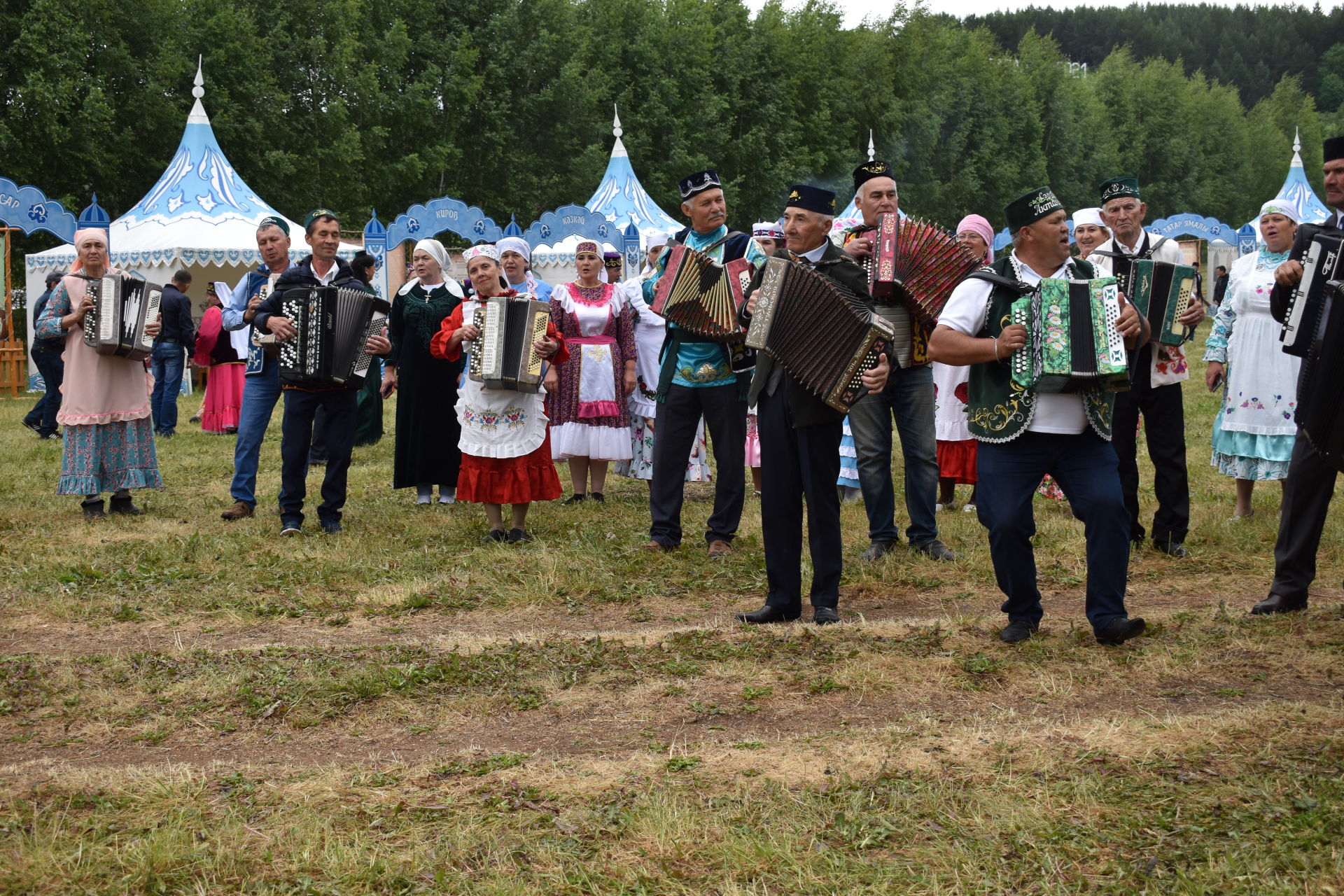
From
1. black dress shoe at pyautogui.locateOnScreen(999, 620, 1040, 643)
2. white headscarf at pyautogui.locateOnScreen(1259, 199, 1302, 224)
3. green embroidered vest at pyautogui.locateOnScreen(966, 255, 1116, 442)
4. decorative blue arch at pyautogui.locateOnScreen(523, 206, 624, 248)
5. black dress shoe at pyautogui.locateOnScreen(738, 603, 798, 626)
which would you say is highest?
decorative blue arch at pyautogui.locateOnScreen(523, 206, 624, 248)

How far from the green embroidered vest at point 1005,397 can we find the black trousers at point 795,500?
0.72 m

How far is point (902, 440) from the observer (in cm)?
776

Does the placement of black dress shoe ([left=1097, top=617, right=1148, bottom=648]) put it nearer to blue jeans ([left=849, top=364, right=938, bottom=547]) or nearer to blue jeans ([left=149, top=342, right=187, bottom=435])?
blue jeans ([left=849, top=364, right=938, bottom=547])

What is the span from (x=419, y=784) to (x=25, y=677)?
2.28m

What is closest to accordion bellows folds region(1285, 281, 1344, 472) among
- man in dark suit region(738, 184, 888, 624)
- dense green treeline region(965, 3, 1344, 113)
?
man in dark suit region(738, 184, 888, 624)

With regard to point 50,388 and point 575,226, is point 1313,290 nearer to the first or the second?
point 50,388

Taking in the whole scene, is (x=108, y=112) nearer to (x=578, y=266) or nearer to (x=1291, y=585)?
(x=578, y=266)

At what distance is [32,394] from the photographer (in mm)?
21672

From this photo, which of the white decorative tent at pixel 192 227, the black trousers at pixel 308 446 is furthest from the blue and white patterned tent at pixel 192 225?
the black trousers at pixel 308 446

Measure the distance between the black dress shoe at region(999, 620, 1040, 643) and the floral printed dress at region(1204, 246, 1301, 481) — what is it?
335 cm

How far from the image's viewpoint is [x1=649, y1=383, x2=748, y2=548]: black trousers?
7.71 m

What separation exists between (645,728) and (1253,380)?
5.35m

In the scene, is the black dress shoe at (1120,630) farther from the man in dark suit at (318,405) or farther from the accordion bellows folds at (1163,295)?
the man in dark suit at (318,405)

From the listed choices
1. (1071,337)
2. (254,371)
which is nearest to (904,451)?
(1071,337)
